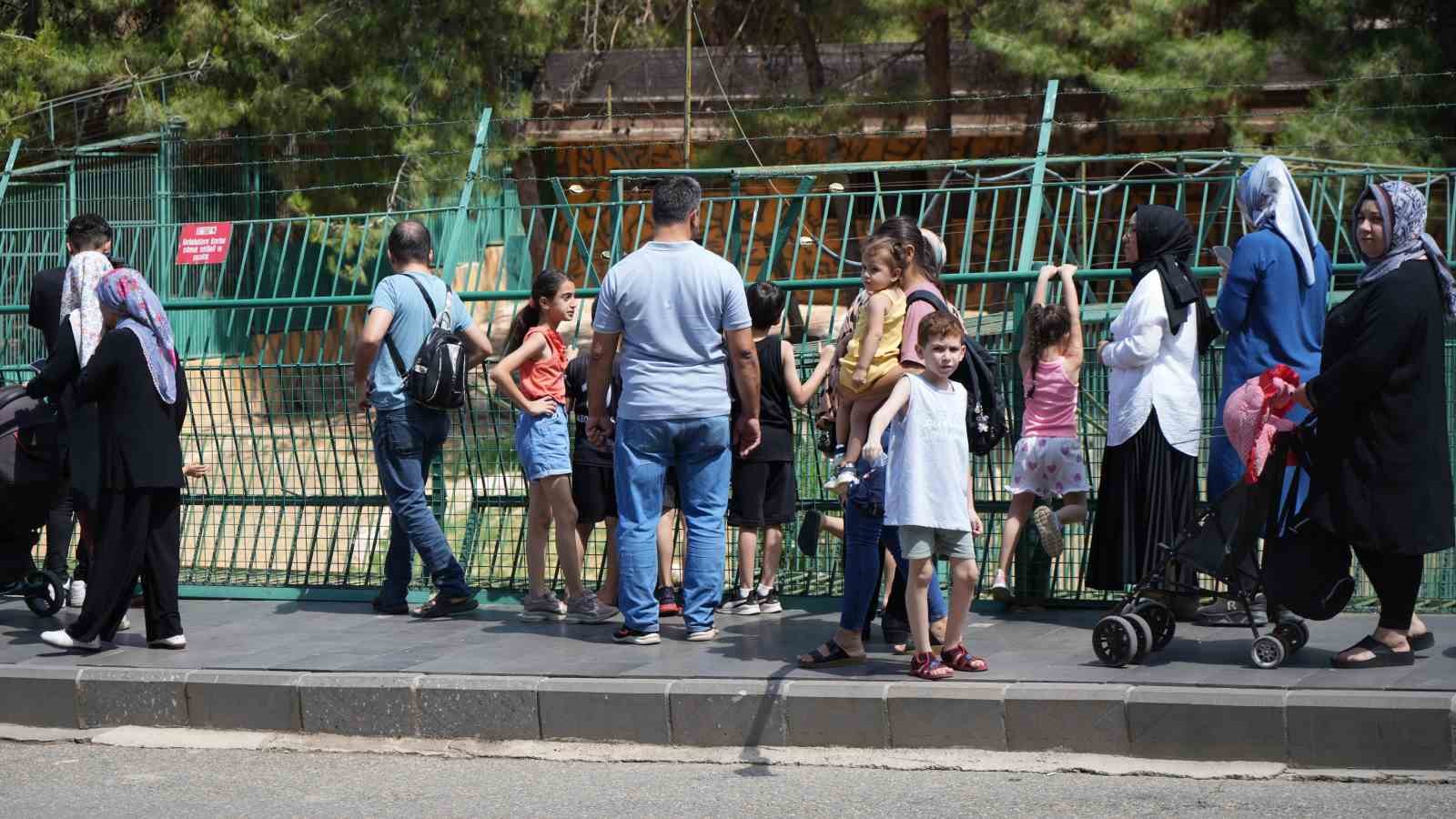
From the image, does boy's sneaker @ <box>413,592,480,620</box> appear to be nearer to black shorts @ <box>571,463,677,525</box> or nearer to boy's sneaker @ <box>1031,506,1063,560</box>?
black shorts @ <box>571,463,677,525</box>

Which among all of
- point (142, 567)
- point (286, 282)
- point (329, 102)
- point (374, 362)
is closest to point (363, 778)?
point (142, 567)

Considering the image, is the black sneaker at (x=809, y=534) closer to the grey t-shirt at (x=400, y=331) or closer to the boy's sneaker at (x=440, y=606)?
the boy's sneaker at (x=440, y=606)

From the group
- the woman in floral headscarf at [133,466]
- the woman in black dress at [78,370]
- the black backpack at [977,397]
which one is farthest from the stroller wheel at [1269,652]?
the woman in black dress at [78,370]

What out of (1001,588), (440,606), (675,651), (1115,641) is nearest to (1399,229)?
(1115,641)

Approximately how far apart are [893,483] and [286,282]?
1455cm

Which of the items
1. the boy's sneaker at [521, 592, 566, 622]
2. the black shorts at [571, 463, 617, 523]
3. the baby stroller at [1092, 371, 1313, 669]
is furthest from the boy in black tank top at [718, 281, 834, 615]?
the baby stroller at [1092, 371, 1313, 669]

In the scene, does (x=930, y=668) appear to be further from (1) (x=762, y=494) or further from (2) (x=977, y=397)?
(1) (x=762, y=494)

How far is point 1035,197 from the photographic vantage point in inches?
342

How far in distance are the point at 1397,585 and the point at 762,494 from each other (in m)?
2.77

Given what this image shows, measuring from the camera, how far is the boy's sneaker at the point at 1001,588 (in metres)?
7.68

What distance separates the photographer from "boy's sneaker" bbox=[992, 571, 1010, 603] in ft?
25.2

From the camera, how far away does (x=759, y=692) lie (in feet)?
20.4

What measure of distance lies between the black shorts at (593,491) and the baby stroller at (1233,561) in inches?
99.6

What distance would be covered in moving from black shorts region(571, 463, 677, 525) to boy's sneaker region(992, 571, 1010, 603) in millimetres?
1500
